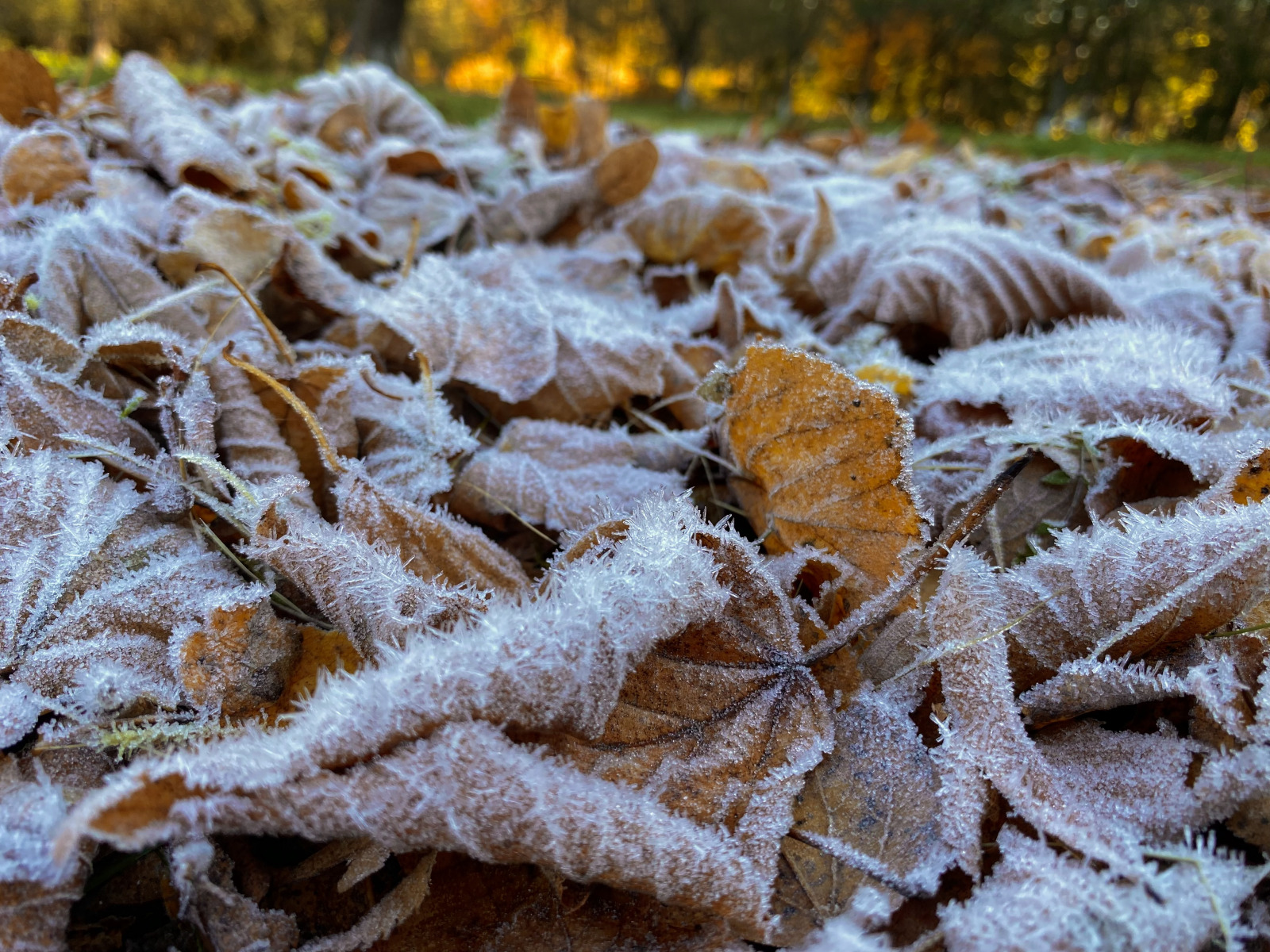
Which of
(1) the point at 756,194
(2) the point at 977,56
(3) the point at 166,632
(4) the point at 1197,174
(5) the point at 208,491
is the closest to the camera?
(3) the point at 166,632

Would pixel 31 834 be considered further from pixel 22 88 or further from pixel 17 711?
pixel 22 88

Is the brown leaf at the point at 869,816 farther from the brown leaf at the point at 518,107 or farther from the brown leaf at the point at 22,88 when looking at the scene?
the brown leaf at the point at 518,107

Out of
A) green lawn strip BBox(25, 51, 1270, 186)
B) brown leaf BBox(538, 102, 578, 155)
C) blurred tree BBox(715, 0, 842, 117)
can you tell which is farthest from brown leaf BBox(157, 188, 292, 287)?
blurred tree BBox(715, 0, 842, 117)

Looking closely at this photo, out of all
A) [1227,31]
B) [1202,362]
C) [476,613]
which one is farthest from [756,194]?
[1227,31]

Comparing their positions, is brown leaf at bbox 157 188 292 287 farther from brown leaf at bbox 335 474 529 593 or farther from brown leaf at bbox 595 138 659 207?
brown leaf at bbox 595 138 659 207

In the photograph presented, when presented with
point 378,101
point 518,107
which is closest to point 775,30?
point 518,107

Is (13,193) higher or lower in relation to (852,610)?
higher

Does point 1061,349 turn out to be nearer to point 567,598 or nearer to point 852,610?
point 852,610

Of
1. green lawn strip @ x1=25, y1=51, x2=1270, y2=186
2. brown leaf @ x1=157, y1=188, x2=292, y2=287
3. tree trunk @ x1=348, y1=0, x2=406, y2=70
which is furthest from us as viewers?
tree trunk @ x1=348, y1=0, x2=406, y2=70
